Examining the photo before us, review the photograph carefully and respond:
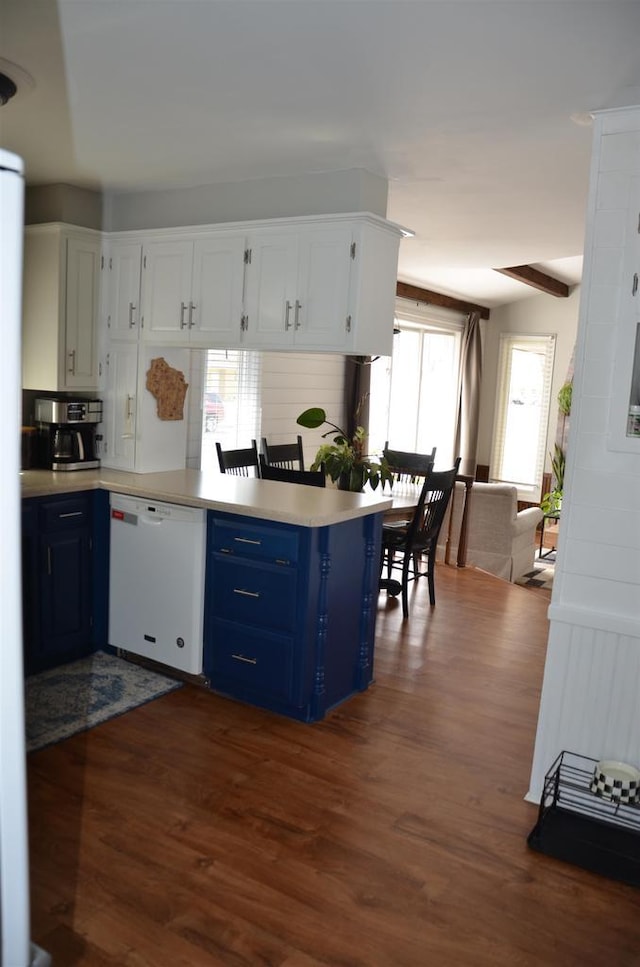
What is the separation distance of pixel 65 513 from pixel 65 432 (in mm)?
570

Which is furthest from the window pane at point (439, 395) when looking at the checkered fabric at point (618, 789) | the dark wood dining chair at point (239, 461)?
the checkered fabric at point (618, 789)

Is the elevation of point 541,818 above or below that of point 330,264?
below

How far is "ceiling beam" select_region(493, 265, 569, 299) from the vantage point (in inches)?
327

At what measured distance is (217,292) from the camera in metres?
4.06

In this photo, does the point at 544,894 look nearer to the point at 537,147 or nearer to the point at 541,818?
the point at 541,818

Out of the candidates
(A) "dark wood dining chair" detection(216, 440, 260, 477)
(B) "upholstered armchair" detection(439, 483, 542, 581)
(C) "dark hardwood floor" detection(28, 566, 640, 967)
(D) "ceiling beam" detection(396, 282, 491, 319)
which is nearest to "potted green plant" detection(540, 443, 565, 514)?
(D) "ceiling beam" detection(396, 282, 491, 319)

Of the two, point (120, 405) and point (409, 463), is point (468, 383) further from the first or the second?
point (120, 405)

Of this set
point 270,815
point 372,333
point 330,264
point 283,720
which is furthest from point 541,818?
point 330,264

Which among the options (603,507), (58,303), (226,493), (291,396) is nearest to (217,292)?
(58,303)

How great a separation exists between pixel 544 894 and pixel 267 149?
3.04 metres

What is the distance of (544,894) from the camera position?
2.50 m

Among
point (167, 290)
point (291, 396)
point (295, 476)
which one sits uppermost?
point (167, 290)

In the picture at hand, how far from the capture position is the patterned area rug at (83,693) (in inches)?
135

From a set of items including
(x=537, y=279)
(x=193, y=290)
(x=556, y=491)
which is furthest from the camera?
(x=556, y=491)
